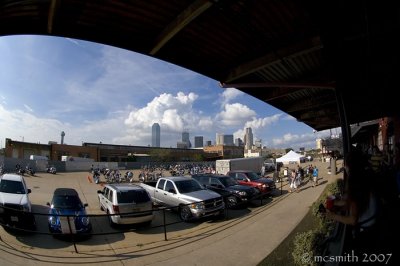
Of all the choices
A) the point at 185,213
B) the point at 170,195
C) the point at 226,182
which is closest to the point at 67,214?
the point at 185,213

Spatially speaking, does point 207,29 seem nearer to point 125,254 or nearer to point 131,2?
point 131,2

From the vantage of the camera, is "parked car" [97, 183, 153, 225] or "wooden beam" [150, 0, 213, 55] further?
"parked car" [97, 183, 153, 225]

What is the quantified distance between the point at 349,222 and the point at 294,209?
1012 centimetres

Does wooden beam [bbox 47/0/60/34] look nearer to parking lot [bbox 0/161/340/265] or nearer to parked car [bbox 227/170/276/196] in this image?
parking lot [bbox 0/161/340/265]

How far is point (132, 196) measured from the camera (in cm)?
1195

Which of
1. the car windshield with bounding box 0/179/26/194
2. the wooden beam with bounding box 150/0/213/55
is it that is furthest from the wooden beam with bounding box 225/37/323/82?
the car windshield with bounding box 0/179/26/194

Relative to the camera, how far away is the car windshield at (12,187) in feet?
40.1

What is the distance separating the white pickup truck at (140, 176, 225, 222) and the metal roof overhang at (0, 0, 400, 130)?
6.21 metres

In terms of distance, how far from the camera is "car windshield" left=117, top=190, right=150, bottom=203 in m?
11.7

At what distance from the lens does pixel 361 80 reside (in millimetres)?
8727

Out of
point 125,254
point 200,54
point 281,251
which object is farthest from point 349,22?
point 125,254

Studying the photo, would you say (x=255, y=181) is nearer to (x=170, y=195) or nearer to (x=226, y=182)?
(x=226, y=182)

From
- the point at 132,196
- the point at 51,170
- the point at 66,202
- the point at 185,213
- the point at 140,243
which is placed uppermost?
the point at 132,196

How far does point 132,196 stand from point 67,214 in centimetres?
251
